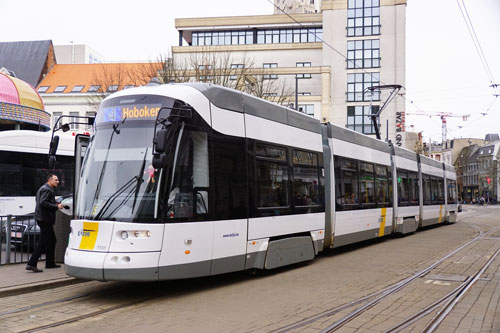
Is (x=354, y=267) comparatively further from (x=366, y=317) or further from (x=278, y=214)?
(x=366, y=317)

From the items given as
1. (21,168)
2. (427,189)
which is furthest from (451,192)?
(21,168)

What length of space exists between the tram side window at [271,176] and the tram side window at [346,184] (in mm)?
2899

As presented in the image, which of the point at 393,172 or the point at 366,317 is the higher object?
the point at 393,172

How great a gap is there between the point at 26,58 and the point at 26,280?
57625 millimetres

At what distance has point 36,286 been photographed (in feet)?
26.2

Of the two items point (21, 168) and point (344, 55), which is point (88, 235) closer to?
point (21, 168)

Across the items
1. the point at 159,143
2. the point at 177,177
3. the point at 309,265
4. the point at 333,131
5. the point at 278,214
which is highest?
the point at 333,131

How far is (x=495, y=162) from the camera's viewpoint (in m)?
83.9

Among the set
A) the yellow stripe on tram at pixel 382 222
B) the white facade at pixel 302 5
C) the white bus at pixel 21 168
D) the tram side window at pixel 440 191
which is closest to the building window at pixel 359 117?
the tram side window at pixel 440 191

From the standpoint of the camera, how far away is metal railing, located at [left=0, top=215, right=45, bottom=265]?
395 inches

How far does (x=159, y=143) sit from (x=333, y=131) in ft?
22.4

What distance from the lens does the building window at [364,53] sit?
5000 centimetres

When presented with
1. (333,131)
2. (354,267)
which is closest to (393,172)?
(333,131)

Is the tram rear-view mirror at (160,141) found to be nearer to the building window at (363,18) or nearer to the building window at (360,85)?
the building window at (360,85)
